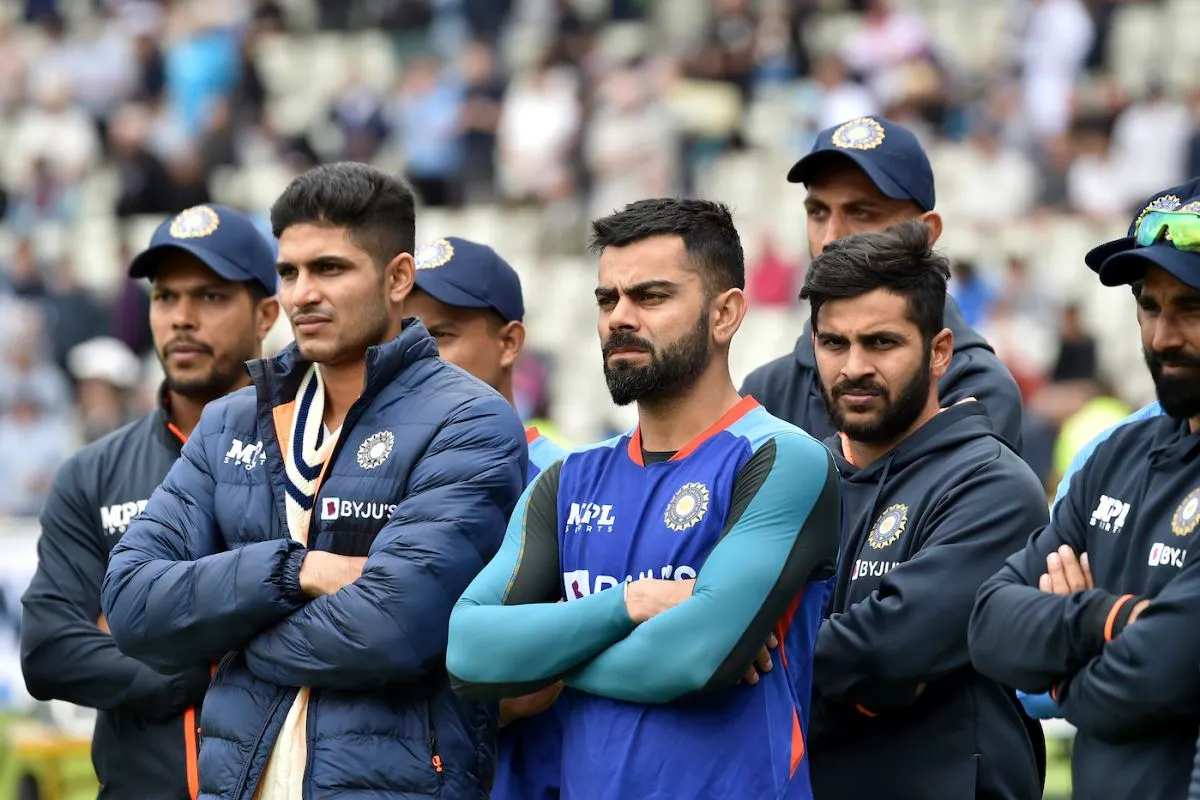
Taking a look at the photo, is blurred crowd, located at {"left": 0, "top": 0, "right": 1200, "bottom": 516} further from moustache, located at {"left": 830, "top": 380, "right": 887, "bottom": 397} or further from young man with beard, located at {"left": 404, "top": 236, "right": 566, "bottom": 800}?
moustache, located at {"left": 830, "top": 380, "right": 887, "bottom": 397}

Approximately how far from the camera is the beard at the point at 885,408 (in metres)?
5.40

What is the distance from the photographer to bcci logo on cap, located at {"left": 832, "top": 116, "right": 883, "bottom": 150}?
642 cm

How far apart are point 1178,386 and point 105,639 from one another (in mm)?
3255

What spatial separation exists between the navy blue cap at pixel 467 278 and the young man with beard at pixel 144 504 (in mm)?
534

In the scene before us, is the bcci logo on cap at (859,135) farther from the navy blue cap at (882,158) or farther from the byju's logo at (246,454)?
the byju's logo at (246,454)

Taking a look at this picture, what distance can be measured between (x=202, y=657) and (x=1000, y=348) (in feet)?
36.6

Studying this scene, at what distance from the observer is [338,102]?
21.1 m

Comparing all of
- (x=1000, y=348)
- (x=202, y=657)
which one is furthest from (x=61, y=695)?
(x=1000, y=348)

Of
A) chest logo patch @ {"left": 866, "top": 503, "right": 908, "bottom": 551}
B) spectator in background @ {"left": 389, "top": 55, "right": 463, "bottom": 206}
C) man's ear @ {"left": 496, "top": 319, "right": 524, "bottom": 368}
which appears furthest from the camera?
spectator in background @ {"left": 389, "top": 55, "right": 463, "bottom": 206}

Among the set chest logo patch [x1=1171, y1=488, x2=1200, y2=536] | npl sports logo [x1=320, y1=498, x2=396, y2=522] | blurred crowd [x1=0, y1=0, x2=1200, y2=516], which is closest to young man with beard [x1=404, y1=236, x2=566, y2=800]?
npl sports logo [x1=320, y1=498, x2=396, y2=522]

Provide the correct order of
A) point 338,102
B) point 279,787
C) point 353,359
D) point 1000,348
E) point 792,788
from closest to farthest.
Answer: point 792,788 < point 279,787 < point 353,359 < point 1000,348 < point 338,102

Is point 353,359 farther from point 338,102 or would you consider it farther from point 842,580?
point 338,102

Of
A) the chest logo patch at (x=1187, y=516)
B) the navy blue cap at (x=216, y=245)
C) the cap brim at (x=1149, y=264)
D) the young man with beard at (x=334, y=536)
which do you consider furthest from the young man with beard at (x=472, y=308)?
the chest logo patch at (x=1187, y=516)

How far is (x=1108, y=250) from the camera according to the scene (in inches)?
193
